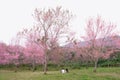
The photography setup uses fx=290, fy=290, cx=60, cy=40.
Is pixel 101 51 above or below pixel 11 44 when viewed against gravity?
below

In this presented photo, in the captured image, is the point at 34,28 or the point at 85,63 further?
the point at 85,63

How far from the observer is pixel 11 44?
71.5m

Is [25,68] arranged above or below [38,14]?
below

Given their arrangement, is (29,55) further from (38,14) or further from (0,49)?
(38,14)

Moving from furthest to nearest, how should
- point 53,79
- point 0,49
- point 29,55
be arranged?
1. point 0,49
2. point 29,55
3. point 53,79

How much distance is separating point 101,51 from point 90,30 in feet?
11.5

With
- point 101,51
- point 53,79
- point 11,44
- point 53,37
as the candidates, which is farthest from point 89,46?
point 11,44

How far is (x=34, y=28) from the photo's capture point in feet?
135

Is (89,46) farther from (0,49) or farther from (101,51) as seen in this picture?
(0,49)

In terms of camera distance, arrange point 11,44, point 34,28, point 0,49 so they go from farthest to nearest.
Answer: point 11,44 < point 0,49 < point 34,28

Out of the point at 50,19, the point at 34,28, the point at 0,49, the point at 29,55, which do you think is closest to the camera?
the point at 50,19

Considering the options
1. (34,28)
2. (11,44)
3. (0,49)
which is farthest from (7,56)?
(34,28)

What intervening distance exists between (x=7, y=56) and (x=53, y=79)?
33183 mm

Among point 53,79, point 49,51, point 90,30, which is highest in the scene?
point 90,30
